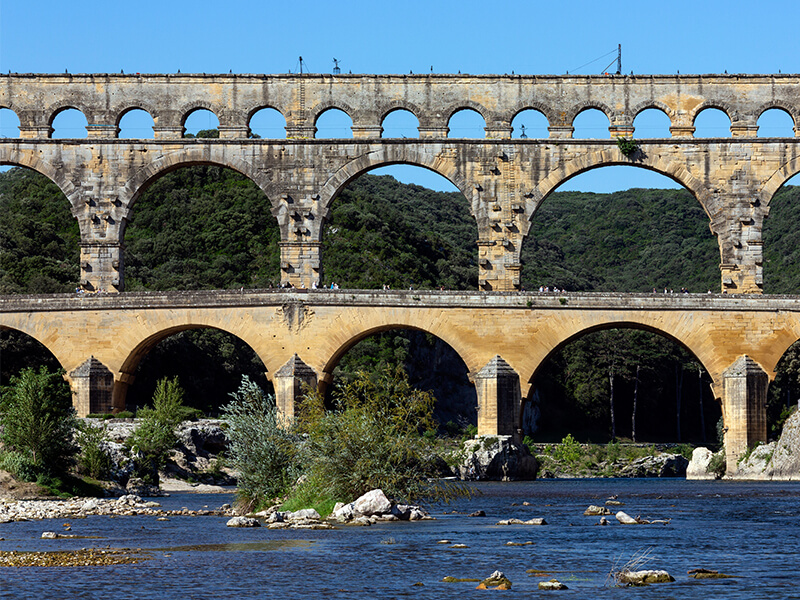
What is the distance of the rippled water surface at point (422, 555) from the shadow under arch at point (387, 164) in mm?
21050

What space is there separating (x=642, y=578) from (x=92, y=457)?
24494 mm

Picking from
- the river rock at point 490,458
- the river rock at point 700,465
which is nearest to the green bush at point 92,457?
the river rock at point 490,458

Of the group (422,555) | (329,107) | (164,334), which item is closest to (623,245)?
(329,107)

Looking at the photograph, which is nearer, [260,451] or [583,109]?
[260,451]

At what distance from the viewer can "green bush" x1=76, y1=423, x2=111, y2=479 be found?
131 ft

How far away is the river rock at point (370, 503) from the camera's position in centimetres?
2797

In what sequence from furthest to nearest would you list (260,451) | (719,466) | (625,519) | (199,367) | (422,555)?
(199,367), (719,466), (260,451), (625,519), (422,555)

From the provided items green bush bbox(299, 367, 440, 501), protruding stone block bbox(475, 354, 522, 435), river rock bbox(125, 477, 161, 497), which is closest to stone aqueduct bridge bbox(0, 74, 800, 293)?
protruding stone block bbox(475, 354, 522, 435)

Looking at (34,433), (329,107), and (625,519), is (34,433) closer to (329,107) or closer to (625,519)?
(625,519)

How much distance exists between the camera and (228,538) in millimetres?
25766

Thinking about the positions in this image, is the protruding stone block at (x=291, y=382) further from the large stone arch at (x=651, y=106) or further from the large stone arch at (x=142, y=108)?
the large stone arch at (x=651, y=106)

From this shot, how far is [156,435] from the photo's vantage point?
4453 cm

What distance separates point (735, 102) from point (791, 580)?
115 ft

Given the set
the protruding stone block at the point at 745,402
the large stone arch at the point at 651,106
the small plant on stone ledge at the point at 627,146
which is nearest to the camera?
the protruding stone block at the point at 745,402
